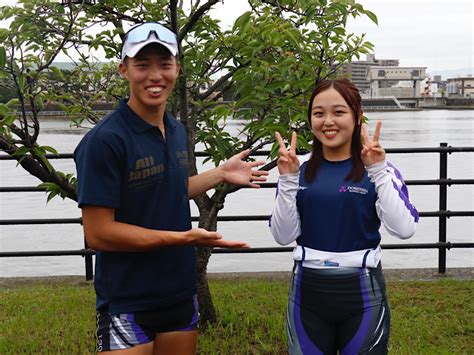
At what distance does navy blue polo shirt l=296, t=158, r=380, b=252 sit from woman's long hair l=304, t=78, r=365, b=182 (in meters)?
0.02

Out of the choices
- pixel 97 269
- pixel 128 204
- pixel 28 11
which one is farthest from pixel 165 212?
pixel 28 11

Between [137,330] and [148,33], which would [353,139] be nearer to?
[148,33]

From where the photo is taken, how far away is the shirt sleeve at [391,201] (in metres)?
2.19

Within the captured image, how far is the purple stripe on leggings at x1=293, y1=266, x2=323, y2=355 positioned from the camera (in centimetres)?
229

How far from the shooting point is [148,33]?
2.06m

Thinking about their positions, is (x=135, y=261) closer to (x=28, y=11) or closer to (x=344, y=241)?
(x=344, y=241)

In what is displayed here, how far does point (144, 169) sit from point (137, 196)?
0.10 metres

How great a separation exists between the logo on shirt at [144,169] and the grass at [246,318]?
213 centimetres

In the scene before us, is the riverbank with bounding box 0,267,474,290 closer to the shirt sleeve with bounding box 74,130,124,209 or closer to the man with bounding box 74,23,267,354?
the man with bounding box 74,23,267,354

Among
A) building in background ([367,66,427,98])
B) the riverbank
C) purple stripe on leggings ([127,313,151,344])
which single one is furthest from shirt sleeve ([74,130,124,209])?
building in background ([367,66,427,98])

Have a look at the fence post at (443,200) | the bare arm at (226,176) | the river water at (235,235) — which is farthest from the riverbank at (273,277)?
the bare arm at (226,176)

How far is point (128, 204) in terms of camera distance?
2066 millimetres

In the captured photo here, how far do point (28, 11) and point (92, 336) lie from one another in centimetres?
219

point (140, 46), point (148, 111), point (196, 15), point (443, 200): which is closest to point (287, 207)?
point (148, 111)
